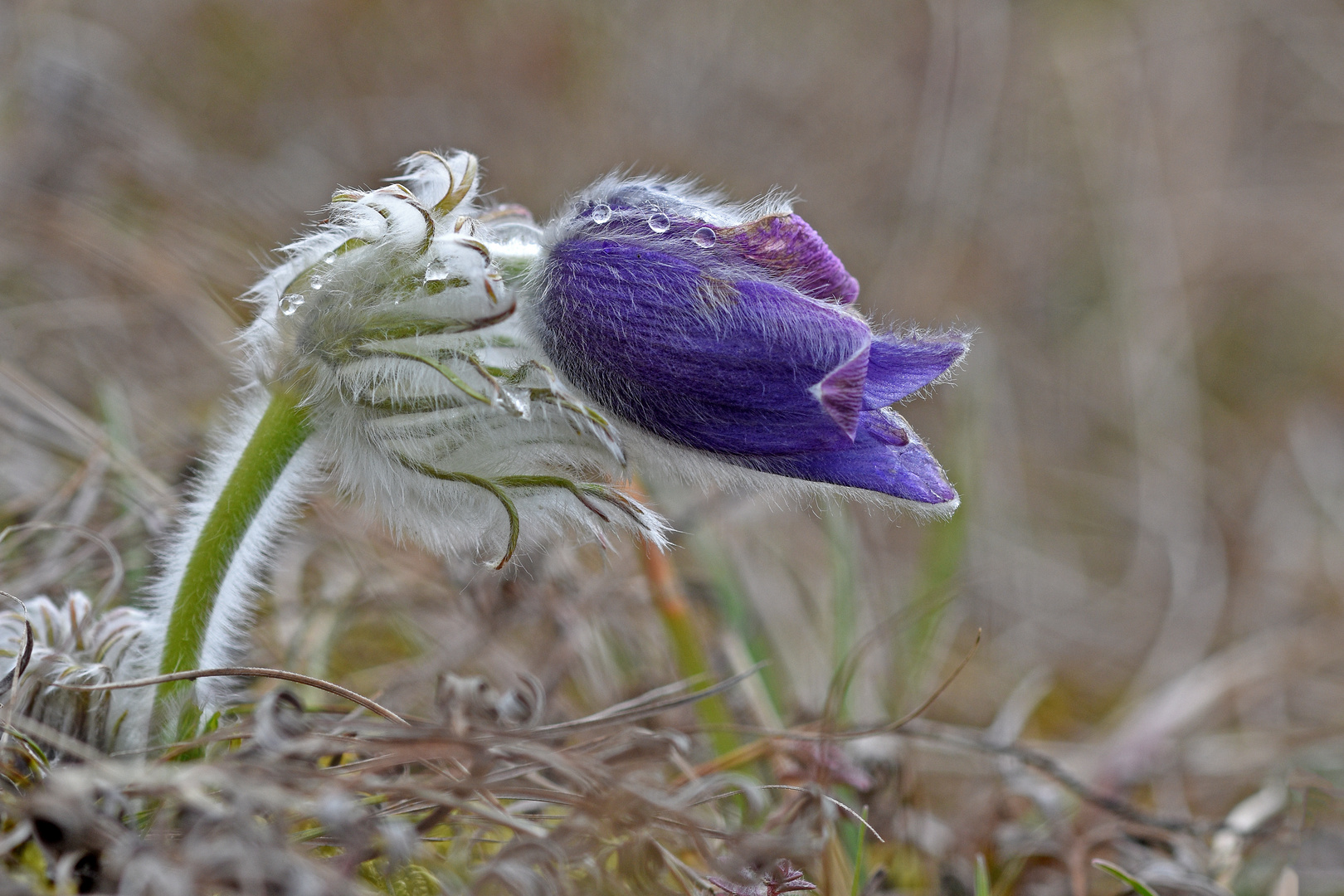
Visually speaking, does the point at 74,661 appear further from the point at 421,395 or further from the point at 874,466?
the point at 874,466

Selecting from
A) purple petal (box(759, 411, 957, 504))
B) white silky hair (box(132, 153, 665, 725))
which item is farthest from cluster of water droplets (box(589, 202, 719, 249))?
purple petal (box(759, 411, 957, 504))

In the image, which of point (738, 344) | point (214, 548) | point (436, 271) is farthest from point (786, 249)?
point (214, 548)

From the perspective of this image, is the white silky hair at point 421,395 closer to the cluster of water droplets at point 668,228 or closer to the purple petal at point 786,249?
the cluster of water droplets at point 668,228

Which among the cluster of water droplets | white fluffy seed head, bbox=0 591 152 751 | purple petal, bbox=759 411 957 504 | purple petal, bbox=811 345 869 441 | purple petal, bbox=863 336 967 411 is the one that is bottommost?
white fluffy seed head, bbox=0 591 152 751

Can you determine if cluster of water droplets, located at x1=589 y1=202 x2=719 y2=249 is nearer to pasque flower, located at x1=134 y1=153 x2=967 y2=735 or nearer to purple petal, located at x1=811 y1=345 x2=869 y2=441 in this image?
pasque flower, located at x1=134 y1=153 x2=967 y2=735

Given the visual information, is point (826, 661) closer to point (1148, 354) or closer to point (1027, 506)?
point (1027, 506)

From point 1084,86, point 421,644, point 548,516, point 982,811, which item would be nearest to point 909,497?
point 548,516

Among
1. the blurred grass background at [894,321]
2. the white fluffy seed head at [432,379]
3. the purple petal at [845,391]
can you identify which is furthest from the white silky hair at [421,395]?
the purple petal at [845,391]

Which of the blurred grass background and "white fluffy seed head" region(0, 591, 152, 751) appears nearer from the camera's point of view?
"white fluffy seed head" region(0, 591, 152, 751)
